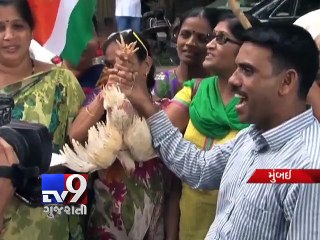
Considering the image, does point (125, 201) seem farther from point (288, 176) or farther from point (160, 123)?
point (288, 176)

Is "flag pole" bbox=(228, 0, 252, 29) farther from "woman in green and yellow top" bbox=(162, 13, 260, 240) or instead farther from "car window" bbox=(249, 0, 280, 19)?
"car window" bbox=(249, 0, 280, 19)

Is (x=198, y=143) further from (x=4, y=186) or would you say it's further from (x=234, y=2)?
(x=4, y=186)

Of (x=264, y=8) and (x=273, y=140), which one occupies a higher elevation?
(x=264, y=8)

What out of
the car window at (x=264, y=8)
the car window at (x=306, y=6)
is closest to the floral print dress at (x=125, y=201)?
the car window at (x=264, y=8)

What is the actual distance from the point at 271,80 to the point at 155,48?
939cm

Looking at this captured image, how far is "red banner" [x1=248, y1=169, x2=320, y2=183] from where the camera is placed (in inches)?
80.7

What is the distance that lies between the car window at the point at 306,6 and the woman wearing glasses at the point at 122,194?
687 cm

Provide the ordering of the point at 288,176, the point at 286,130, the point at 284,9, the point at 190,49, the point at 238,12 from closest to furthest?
the point at 288,176
the point at 286,130
the point at 238,12
the point at 190,49
the point at 284,9

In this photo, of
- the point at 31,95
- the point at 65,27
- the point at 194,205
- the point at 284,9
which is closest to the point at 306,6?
the point at 284,9

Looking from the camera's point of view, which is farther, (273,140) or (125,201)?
(125,201)

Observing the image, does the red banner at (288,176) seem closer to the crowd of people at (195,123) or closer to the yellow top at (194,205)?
the crowd of people at (195,123)

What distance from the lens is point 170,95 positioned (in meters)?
3.73

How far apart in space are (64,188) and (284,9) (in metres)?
7.42

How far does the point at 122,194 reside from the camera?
319cm
